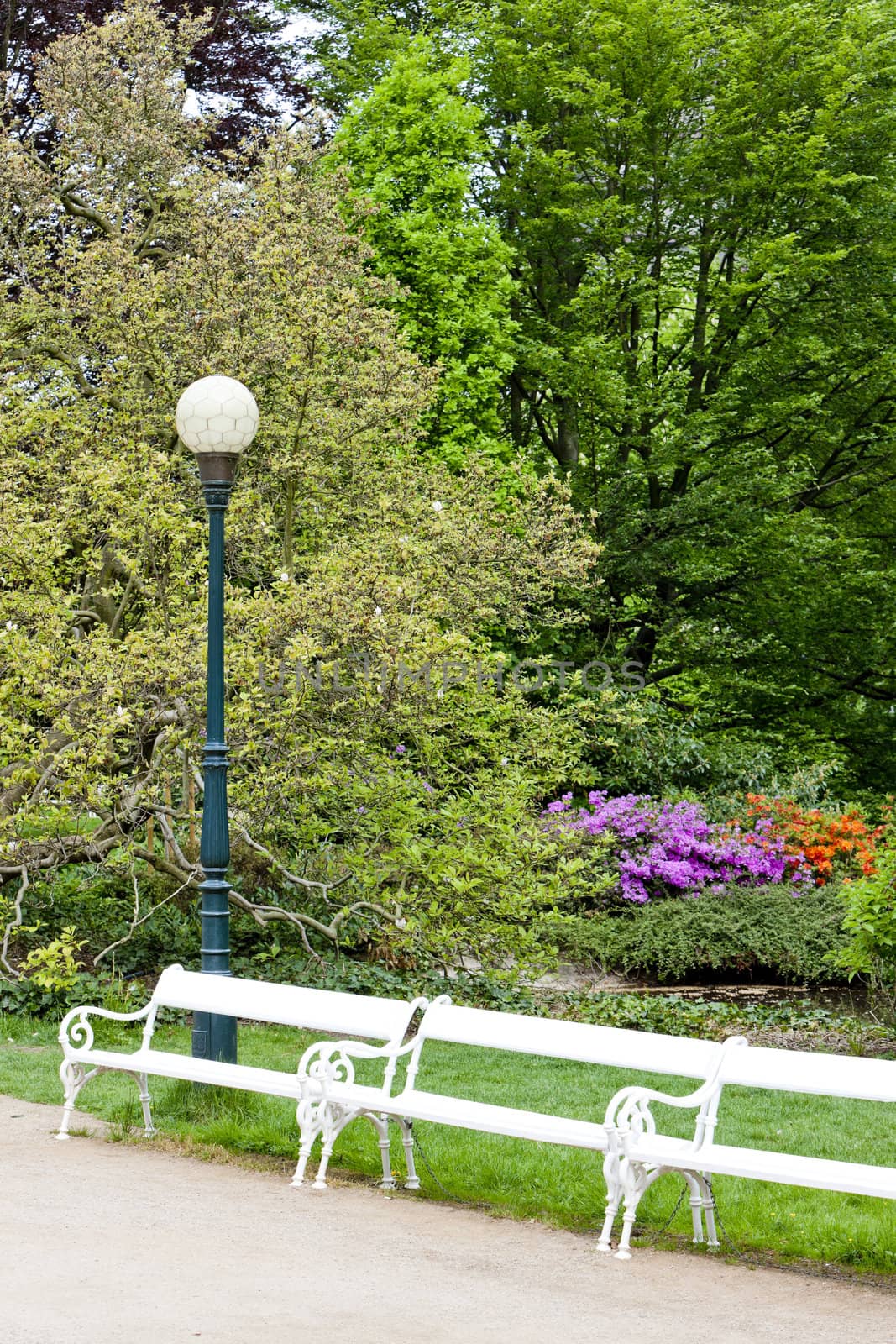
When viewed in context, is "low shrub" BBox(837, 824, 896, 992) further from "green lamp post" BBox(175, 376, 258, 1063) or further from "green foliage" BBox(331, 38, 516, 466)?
"green foliage" BBox(331, 38, 516, 466)

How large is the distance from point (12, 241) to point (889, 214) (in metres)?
10.9

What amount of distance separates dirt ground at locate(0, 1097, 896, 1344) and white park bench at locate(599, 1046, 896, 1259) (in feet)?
0.93

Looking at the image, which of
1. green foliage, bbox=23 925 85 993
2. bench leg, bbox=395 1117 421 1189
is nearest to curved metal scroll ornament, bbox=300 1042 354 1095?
bench leg, bbox=395 1117 421 1189

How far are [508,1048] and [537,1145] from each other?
103 centimetres

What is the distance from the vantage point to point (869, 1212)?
5875 mm

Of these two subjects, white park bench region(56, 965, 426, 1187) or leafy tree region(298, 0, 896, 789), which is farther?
leafy tree region(298, 0, 896, 789)

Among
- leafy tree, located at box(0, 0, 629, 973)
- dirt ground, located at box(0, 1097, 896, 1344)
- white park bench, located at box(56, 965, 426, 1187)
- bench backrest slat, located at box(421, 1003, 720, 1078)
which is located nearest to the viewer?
dirt ground, located at box(0, 1097, 896, 1344)

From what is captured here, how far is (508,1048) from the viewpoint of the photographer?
6160 millimetres

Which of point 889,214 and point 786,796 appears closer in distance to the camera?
point 786,796

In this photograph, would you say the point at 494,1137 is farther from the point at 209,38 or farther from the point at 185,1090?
the point at 209,38

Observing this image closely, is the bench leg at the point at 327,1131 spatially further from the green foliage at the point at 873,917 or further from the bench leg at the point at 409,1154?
the green foliage at the point at 873,917

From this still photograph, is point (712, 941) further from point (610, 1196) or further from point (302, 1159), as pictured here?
point (610, 1196)

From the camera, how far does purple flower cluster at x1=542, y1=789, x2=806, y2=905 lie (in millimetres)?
14766

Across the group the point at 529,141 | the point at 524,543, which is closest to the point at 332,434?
the point at 524,543
